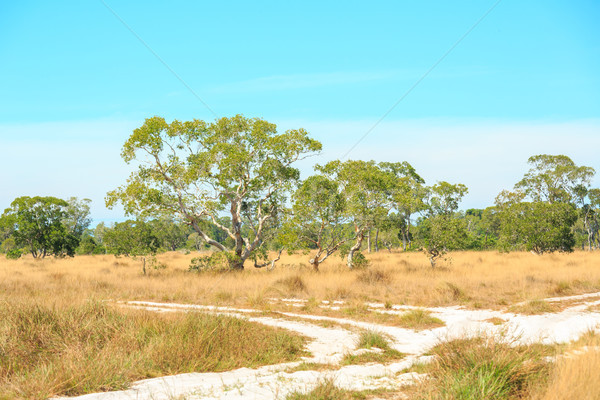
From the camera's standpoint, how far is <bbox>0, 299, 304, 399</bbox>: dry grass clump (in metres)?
6.52

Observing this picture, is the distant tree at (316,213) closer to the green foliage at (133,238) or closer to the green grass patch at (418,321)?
the green foliage at (133,238)

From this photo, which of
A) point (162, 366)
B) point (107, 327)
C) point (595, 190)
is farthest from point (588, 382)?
point (595, 190)

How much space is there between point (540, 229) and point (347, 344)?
31.2 metres

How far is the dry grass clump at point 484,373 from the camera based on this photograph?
548 cm

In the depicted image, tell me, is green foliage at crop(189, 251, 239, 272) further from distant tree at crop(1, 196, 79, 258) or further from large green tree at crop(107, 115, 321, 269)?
distant tree at crop(1, 196, 79, 258)

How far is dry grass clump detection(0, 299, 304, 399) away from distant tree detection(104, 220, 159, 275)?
17257 mm

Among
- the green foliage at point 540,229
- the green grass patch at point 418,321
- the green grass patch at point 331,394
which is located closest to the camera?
the green grass patch at point 331,394

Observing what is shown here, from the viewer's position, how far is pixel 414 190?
48344mm

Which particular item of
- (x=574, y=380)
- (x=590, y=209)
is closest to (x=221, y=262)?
(x=574, y=380)

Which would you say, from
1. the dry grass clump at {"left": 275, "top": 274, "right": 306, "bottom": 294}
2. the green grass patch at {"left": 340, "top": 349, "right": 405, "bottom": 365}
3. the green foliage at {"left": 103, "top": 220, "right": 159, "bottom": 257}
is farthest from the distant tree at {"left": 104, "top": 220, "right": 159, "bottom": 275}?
the green grass patch at {"left": 340, "top": 349, "right": 405, "bottom": 365}

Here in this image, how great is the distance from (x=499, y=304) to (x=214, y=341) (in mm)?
9747

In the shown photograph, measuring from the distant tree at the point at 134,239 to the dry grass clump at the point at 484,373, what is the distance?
22.9 meters

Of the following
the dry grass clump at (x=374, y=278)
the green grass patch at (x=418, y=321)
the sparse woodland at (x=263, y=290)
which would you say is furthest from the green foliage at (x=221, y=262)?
the green grass patch at (x=418, y=321)

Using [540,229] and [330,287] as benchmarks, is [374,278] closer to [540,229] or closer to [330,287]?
[330,287]
